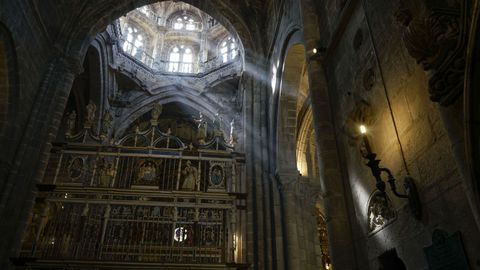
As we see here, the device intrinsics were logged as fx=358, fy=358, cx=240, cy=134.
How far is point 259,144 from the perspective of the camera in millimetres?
12211

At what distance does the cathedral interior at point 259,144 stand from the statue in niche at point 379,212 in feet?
0.11

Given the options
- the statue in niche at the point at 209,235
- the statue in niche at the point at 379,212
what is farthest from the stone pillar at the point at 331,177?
the statue in niche at the point at 209,235

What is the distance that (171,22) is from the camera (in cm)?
2469

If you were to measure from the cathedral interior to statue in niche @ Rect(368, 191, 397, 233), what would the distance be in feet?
0.11

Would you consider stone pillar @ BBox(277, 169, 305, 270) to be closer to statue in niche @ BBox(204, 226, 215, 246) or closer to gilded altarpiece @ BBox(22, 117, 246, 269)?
gilded altarpiece @ BBox(22, 117, 246, 269)

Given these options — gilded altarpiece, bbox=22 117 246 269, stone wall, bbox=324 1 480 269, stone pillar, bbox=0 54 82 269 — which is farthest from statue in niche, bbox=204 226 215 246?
stone wall, bbox=324 1 480 269

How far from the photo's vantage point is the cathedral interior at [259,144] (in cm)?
351

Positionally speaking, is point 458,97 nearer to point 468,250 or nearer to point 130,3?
point 468,250

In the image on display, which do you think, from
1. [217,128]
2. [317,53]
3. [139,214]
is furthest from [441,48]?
[217,128]

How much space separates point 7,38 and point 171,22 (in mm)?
16142

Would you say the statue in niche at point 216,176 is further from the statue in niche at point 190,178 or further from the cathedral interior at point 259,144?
the statue in niche at point 190,178

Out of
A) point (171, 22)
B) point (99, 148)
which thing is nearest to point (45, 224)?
point (99, 148)

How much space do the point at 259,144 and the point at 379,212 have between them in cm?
753

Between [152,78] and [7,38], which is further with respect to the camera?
[152,78]
